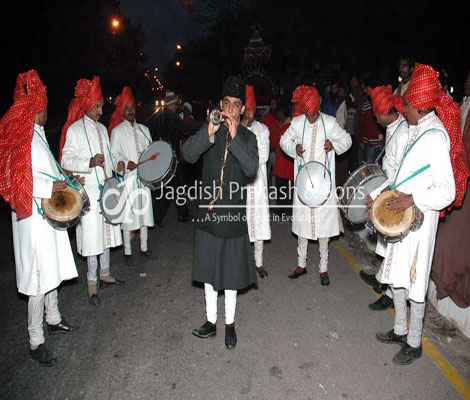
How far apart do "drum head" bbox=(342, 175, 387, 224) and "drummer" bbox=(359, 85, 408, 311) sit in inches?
7.8

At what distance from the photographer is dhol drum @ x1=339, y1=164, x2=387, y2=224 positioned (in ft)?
14.1

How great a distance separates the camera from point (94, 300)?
5059 millimetres

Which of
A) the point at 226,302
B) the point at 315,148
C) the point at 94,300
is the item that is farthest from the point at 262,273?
the point at 94,300

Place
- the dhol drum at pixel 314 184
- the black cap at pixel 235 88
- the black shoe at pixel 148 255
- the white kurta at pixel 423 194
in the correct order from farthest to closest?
the black shoe at pixel 148 255, the dhol drum at pixel 314 184, the black cap at pixel 235 88, the white kurta at pixel 423 194

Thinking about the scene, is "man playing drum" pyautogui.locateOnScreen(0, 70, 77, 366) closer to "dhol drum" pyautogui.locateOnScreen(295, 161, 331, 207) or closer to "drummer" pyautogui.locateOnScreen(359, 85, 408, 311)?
"dhol drum" pyautogui.locateOnScreen(295, 161, 331, 207)

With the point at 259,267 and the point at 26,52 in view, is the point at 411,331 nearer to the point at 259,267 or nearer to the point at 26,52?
the point at 259,267

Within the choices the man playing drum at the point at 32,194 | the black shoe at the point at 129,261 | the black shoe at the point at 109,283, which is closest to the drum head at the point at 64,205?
the man playing drum at the point at 32,194

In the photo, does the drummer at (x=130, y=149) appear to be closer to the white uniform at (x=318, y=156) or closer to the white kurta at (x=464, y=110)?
the white uniform at (x=318, y=156)

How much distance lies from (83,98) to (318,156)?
296cm

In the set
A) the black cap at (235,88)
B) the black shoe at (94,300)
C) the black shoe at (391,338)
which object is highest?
the black cap at (235,88)

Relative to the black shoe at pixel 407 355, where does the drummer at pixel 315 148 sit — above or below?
above

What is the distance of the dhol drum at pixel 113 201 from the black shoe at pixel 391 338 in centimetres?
329

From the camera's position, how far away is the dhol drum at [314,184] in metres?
4.96

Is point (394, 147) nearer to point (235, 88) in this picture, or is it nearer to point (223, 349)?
point (235, 88)
